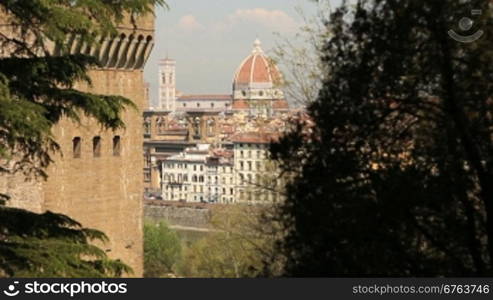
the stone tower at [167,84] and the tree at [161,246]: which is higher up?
the stone tower at [167,84]

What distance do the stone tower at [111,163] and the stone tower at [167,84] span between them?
158562mm

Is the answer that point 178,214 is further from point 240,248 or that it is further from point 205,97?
point 205,97

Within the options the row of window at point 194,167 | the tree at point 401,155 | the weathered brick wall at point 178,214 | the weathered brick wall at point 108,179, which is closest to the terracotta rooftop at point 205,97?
the row of window at point 194,167

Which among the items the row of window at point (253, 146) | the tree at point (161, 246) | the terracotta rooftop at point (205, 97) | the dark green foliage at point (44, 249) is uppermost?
the terracotta rooftop at point (205, 97)

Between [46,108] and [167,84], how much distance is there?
172 meters

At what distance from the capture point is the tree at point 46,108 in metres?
6.99

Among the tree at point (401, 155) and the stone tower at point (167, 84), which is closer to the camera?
the tree at point (401, 155)

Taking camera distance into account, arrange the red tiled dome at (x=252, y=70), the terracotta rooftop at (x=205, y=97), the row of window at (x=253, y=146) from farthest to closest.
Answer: the terracotta rooftop at (x=205, y=97)
the red tiled dome at (x=252, y=70)
the row of window at (x=253, y=146)

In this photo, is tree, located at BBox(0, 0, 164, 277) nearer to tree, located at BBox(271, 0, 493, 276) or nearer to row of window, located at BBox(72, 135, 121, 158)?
tree, located at BBox(271, 0, 493, 276)

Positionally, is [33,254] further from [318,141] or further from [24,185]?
[24,185]

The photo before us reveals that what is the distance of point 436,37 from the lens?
6660 millimetres

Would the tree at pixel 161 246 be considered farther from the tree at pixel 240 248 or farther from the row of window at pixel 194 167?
the row of window at pixel 194 167

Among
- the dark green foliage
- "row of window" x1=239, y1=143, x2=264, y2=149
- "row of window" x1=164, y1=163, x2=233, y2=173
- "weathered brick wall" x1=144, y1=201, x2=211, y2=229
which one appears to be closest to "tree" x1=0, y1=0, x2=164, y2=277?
the dark green foliage

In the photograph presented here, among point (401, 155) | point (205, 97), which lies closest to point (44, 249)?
point (401, 155)
